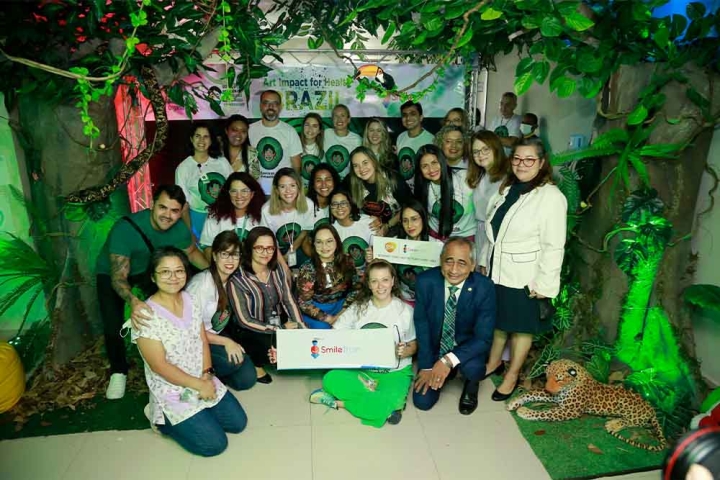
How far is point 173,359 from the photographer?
9.19ft

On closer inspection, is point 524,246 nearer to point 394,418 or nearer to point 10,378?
point 394,418

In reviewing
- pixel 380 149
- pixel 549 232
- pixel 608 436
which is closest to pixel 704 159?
pixel 549 232

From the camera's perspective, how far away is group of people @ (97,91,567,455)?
9.42 ft

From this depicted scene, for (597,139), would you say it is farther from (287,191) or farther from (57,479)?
(57,479)

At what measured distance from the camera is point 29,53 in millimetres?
3143

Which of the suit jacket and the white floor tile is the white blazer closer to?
the suit jacket

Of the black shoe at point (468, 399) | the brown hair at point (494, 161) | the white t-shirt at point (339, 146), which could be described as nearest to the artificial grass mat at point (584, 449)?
the black shoe at point (468, 399)

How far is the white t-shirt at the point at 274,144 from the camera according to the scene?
449 cm

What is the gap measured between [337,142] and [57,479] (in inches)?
125

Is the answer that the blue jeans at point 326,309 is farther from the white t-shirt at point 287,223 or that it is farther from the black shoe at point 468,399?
the black shoe at point 468,399

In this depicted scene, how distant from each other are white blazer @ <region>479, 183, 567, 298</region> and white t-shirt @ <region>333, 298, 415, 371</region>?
64 centimetres

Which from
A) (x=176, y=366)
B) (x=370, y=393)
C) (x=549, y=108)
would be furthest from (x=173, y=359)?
(x=549, y=108)

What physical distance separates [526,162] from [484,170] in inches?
28.9

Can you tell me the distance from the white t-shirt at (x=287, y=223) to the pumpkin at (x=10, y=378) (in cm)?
181
